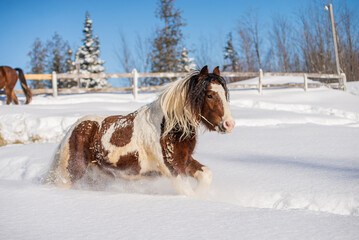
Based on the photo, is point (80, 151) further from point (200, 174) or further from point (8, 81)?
point (8, 81)

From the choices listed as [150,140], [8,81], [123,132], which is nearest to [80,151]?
[123,132]

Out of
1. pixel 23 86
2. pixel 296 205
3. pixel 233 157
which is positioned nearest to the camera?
pixel 296 205

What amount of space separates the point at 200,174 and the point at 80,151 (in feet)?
4.58

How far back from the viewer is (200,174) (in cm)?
Answer: 306

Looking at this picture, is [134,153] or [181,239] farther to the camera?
[134,153]

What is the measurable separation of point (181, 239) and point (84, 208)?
933 mm

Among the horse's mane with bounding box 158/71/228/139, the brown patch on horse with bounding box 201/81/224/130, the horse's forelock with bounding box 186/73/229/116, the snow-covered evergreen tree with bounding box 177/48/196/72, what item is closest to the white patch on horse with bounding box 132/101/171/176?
the horse's mane with bounding box 158/71/228/139

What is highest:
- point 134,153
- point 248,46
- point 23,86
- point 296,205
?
point 248,46

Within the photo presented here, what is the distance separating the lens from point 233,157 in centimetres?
483

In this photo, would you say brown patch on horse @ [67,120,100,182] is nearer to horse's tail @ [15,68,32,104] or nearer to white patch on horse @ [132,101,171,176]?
white patch on horse @ [132,101,171,176]

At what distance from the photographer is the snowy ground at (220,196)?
1867 mm

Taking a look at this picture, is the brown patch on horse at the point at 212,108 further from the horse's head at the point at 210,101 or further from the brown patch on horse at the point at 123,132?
the brown patch on horse at the point at 123,132

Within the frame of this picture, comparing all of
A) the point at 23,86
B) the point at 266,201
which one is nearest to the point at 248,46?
the point at 23,86

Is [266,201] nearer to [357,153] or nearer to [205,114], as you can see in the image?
[205,114]
